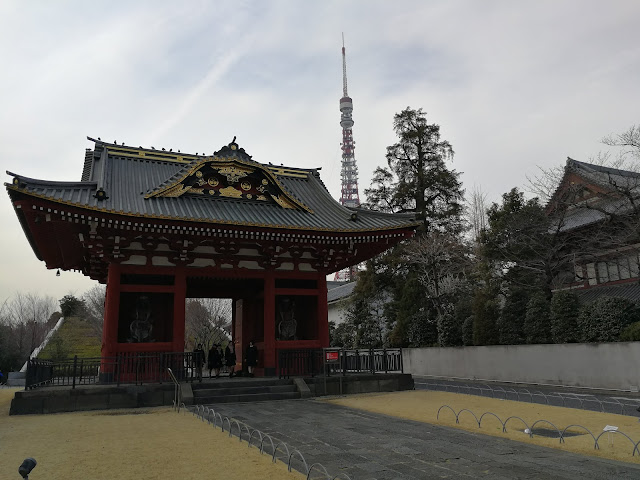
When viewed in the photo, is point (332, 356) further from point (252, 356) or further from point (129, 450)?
point (129, 450)

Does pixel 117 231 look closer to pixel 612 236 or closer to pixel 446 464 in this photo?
pixel 446 464

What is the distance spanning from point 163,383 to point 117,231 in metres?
4.94

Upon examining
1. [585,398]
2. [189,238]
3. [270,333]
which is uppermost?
[189,238]

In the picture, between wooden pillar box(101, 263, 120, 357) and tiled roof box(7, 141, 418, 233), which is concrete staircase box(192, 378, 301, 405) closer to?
wooden pillar box(101, 263, 120, 357)

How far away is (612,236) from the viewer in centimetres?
1950

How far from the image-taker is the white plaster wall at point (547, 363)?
1620 centimetres

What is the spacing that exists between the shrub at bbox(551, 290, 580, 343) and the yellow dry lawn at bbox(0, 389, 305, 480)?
48.4ft

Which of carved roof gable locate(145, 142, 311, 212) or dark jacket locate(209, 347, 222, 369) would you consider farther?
dark jacket locate(209, 347, 222, 369)

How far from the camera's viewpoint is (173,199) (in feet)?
54.5

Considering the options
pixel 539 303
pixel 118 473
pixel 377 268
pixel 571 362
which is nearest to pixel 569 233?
pixel 539 303

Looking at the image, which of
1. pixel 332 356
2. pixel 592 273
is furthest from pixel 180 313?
pixel 592 273

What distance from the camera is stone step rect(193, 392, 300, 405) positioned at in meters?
13.3

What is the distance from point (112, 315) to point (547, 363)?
16734mm

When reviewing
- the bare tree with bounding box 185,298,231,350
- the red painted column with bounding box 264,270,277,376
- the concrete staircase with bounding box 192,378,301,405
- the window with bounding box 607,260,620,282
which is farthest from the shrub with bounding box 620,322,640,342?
the bare tree with bounding box 185,298,231,350
